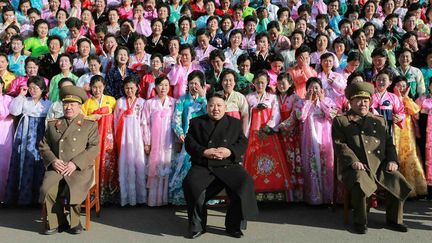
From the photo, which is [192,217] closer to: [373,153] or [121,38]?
[373,153]

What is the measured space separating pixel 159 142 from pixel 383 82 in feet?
9.14

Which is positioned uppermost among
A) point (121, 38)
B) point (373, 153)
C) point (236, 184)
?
point (121, 38)

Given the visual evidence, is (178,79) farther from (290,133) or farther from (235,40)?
(290,133)

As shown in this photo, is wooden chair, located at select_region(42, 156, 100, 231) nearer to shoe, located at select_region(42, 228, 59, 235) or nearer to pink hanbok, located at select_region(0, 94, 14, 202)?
shoe, located at select_region(42, 228, 59, 235)

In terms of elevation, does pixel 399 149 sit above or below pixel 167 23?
below

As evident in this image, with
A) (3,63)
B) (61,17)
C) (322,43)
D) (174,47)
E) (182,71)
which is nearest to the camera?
(3,63)

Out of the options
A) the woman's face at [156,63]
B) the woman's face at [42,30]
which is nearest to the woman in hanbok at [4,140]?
the woman's face at [156,63]

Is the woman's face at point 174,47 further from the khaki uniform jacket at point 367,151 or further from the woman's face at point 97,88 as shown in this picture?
the khaki uniform jacket at point 367,151

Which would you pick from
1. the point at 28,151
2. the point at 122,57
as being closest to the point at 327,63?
the point at 122,57

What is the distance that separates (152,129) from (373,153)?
8.35 ft

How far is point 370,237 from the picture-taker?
455cm

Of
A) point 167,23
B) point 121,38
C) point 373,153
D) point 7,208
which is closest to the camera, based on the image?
Result: point 373,153

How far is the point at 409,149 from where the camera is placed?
5703mm

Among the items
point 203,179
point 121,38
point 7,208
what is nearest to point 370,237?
point 203,179
